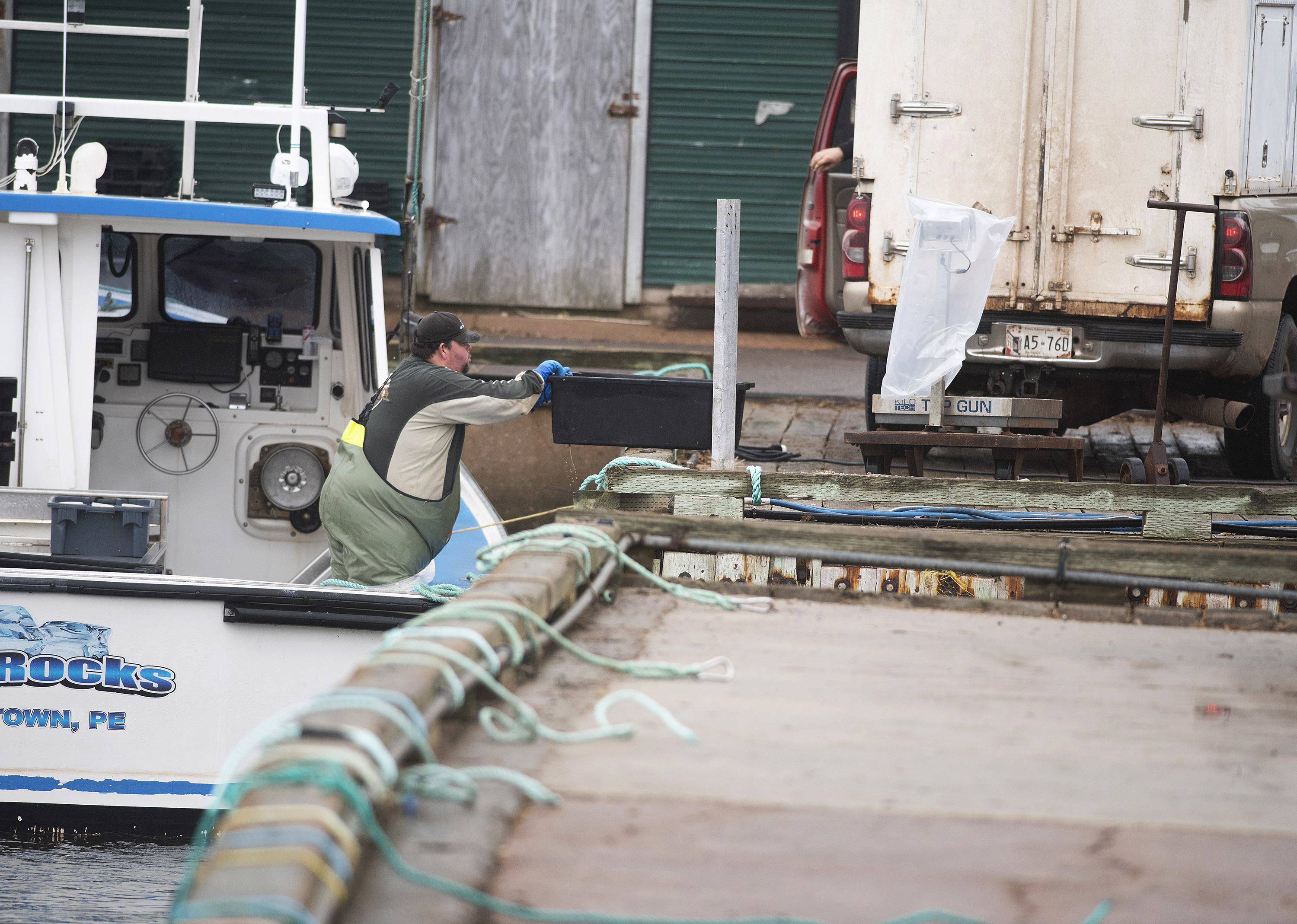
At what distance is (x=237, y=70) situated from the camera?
12328 millimetres

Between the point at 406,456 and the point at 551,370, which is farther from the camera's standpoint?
the point at 551,370

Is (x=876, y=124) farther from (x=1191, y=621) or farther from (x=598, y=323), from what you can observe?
(x=598, y=323)

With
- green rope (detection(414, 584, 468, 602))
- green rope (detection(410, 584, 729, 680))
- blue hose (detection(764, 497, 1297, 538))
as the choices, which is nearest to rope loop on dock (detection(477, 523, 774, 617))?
green rope (detection(410, 584, 729, 680))

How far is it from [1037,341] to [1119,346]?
408 millimetres

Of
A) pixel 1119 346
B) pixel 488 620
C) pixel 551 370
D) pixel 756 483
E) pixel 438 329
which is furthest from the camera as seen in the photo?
pixel 1119 346

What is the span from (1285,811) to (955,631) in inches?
42.5

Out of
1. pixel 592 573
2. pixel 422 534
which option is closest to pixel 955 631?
pixel 592 573

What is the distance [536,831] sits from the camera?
213cm

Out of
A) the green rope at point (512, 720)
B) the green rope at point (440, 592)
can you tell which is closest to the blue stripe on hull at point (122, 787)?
the green rope at point (440, 592)

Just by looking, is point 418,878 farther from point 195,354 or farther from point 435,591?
point 195,354

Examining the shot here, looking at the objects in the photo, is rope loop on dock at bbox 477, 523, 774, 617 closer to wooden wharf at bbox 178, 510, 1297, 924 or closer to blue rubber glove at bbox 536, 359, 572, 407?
wooden wharf at bbox 178, 510, 1297, 924

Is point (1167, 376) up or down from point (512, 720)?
up

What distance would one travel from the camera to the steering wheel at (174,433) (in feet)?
22.9

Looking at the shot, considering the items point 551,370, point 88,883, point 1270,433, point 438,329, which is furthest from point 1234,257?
point 88,883
